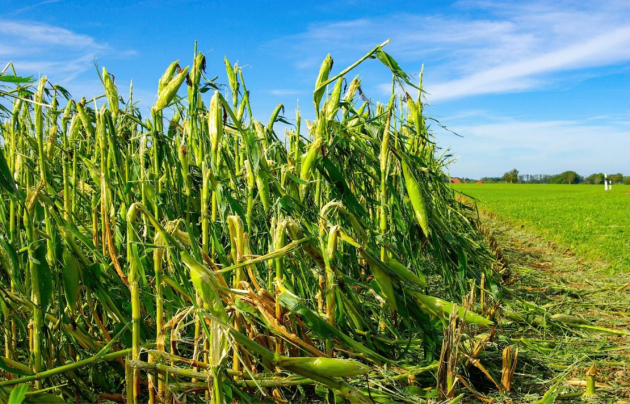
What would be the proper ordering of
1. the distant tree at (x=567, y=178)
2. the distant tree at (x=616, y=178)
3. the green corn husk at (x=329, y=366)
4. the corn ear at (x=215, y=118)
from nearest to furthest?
the green corn husk at (x=329, y=366), the corn ear at (x=215, y=118), the distant tree at (x=616, y=178), the distant tree at (x=567, y=178)

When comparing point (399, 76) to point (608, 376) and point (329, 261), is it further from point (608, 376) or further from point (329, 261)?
point (608, 376)

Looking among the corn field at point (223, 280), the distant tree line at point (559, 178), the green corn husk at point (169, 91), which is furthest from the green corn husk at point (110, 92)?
the distant tree line at point (559, 178)

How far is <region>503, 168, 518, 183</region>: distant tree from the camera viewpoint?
79812 millimetres

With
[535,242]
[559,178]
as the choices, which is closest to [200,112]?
[535,242]

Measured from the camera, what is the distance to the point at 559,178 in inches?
3255

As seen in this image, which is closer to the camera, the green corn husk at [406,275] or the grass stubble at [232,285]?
the grass stubble at [232,285]

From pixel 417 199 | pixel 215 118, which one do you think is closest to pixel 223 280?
pixel 215 118

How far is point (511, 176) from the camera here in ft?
264

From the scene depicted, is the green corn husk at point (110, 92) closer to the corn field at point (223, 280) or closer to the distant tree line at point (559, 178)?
the corn field at point (223, 280)

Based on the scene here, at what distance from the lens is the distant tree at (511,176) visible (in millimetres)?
79812

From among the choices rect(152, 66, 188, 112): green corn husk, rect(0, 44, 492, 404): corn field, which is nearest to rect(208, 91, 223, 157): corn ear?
rect(0, 44, 492, 404): corn field

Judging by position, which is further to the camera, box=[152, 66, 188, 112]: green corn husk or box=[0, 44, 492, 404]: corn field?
box=[152, 66, 188, 112]: green corn husk

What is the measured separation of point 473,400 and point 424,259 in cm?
112

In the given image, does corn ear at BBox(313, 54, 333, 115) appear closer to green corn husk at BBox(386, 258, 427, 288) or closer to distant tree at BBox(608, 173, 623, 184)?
green corn husk at BBox(386, 258, 427, 288)
